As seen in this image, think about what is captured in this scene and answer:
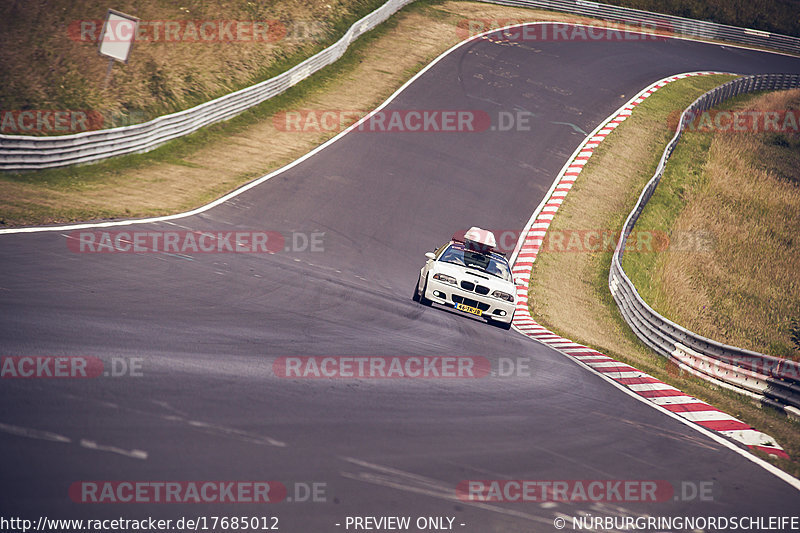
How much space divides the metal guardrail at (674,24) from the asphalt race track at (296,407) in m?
33.8

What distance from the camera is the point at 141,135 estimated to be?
66.2 ft

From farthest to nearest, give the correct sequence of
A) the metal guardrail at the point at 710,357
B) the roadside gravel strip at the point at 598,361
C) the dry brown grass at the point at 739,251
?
1. the dry brown grass at the point at 739,251
2. the metal guardrail at the point at 710,357
3. the roadside gravel strip at the point at 598,361

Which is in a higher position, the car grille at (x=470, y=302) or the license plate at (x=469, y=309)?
the car grille at (x=470, y=302)

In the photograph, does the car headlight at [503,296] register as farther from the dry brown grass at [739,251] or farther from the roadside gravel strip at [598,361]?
the dry brown grass at [739,251]

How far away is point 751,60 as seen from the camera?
43.8 m

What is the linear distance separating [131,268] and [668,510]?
8164 mm

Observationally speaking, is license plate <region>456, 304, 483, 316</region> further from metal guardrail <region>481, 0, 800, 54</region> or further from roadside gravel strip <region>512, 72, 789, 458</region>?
metal guardrail <region>481, 0, 800, 54</region>

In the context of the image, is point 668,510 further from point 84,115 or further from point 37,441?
point 84,115

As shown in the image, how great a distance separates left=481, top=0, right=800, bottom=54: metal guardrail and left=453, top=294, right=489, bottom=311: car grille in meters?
33.9

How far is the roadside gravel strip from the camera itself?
9844mm

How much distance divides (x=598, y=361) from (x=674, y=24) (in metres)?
39.7

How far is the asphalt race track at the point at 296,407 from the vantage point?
5605 millimetres

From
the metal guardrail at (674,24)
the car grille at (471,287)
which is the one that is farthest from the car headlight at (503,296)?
the metal guardrail at (674,24)

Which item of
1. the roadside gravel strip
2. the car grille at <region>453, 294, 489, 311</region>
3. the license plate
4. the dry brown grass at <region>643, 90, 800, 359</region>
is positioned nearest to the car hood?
the car grille at <region>453, 294, 489, 311</region>
